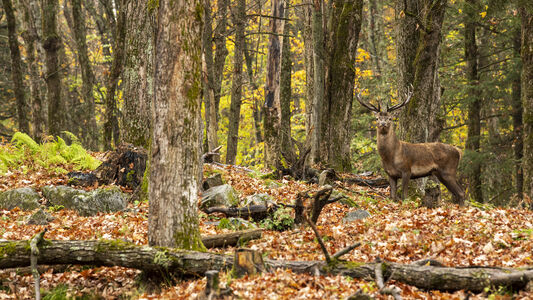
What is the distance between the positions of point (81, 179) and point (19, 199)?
1.67 metres

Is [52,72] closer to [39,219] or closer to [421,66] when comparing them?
[39,219]

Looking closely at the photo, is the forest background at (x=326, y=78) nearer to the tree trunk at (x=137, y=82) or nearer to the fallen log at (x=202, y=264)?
the tree trunk at (x=137, y=82)

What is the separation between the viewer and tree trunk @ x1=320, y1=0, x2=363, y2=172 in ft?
52.2

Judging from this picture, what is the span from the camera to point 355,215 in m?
9.77

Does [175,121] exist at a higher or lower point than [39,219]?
higher

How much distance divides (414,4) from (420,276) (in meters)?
11.2

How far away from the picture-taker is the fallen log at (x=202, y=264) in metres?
5.42

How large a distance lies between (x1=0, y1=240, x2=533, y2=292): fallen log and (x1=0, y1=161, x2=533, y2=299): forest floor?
13cm

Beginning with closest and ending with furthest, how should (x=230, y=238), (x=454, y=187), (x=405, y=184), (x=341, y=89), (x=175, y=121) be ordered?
1. (x=175, y=121)
2. (x=230, y=238)
3. (x=405, y=184)
4. (x=454, y=187)
5. (x=341, y=89)

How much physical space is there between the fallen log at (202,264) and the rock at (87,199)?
139 inches

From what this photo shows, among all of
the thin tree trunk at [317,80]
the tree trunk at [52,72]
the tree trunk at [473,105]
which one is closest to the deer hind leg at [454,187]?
the thin tree trunk at [317,80]

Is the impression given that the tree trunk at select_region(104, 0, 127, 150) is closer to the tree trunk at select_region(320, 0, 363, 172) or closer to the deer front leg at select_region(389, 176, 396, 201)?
the tree trunk at select_region(320, 0, 363, 172)

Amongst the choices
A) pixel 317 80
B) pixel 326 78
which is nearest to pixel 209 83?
pixel 317 80

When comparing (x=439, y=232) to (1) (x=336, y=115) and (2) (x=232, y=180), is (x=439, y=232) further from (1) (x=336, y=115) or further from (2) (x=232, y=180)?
(1) (x=336, y=115)
